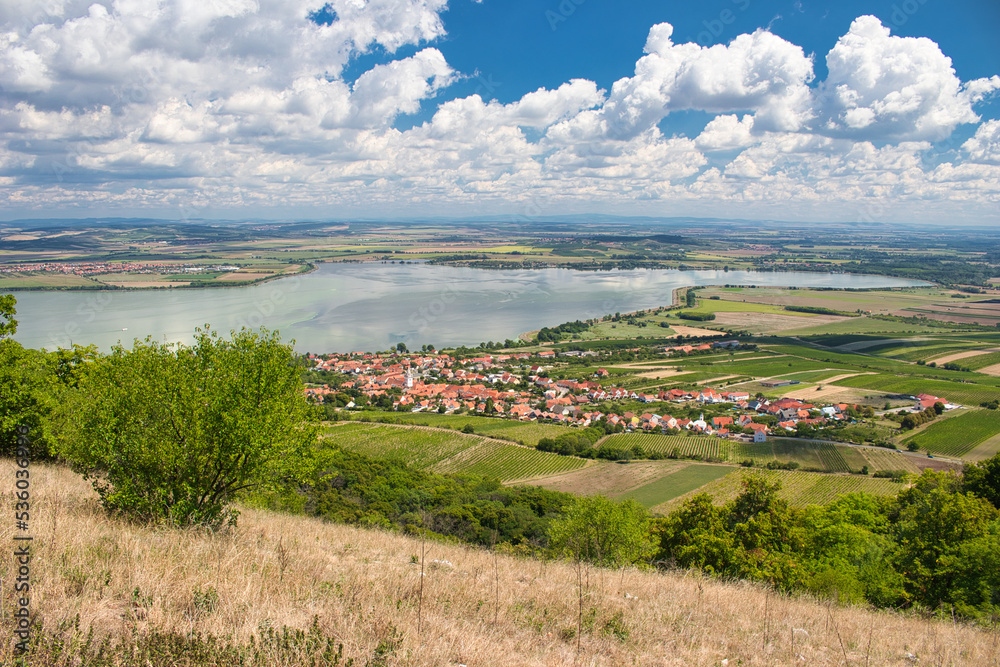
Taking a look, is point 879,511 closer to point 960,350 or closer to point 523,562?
point 523,562

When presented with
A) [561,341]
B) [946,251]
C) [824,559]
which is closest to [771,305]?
[561,341]

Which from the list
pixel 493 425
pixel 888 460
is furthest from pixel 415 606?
pixel 888 460

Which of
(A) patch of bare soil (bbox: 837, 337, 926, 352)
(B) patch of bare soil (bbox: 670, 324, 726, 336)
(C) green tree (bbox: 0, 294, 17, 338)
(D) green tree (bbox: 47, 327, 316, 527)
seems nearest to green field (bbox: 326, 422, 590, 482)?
(C) green tree (bbox: 0, 294, 17, 338)

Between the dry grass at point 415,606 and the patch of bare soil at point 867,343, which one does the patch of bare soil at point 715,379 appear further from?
the dry grass at point 415,606

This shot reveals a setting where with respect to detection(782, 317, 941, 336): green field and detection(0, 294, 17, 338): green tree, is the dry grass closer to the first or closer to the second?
detection(0, 294, 17, 338): green tree

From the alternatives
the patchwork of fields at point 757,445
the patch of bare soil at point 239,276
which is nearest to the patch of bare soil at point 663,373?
the patchwork of fields at point 757,445

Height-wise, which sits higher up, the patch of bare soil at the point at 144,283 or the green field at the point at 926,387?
the patch of bare soil at the point at 144,283
